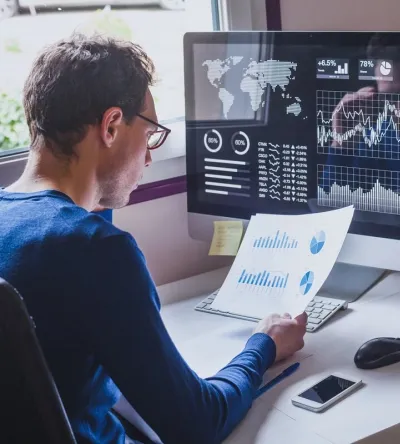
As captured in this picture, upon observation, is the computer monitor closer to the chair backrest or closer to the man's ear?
the man's ear

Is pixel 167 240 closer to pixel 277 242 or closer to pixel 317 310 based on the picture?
pixel 277 242

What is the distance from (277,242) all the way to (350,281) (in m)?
0.21

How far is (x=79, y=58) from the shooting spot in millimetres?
1257

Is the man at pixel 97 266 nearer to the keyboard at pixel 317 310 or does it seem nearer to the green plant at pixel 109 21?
the keyboard at pixel 317 310

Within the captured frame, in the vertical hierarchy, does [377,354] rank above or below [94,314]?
below

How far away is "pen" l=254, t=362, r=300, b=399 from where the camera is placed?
1312mm

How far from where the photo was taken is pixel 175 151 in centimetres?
192

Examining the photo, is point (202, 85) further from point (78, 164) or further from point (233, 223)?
point (78, 164)

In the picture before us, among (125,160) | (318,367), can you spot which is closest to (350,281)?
(318,367)

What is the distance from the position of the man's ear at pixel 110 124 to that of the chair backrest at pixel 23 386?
46 centimetres

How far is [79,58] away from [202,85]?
0.56 m

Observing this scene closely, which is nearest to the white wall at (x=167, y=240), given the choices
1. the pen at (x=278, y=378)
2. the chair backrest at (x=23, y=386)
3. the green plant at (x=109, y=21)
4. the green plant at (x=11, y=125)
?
the green plant at (x=11, y=125)

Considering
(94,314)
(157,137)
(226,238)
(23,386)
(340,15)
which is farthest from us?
(340,15)

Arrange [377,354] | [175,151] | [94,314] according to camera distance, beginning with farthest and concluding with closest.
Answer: [175,151] → [377,354] → [94,314]
